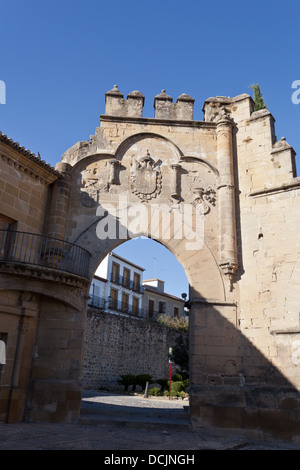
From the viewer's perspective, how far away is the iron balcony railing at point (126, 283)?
100ft

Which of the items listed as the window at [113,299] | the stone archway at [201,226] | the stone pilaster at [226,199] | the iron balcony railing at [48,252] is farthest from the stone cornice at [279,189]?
the window at [113,299]

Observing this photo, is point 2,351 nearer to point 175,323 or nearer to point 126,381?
point 126,381

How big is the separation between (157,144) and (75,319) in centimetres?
495

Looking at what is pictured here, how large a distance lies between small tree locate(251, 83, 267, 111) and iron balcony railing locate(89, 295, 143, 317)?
653 inches

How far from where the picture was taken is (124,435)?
724 cm

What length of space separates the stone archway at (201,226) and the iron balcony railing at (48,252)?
9.6 inches

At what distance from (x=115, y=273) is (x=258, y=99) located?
1889cm

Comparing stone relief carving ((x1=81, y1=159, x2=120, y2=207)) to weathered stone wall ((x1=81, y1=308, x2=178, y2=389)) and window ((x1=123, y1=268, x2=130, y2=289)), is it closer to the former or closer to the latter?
weathered stone wall ((x1=81, y1=308, x2=178, y2=389))

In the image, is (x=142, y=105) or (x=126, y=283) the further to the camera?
(x=126, y=283)

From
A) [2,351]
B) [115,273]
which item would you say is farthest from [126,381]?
[2,351]

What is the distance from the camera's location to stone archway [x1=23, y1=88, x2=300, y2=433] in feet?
27.4

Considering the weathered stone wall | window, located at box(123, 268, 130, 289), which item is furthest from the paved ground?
window, located at box(123, 268, 130, 289)

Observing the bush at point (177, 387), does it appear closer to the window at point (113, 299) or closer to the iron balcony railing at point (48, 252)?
the window at point (113, 299)
